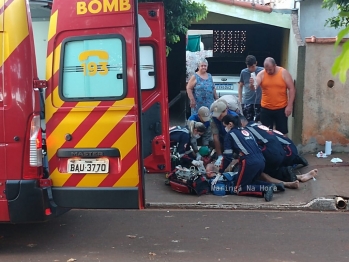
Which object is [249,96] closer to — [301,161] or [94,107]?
[301,161]

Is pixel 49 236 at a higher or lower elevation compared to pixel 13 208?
lower

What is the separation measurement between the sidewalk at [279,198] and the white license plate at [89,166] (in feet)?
7.13

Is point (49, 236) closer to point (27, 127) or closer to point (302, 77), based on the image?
point (27, 127)

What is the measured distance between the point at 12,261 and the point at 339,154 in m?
5.61

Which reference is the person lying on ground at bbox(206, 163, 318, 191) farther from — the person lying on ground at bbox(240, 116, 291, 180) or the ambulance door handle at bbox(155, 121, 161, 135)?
the ambulance door handle at bbox(155, 121, 161, 135)

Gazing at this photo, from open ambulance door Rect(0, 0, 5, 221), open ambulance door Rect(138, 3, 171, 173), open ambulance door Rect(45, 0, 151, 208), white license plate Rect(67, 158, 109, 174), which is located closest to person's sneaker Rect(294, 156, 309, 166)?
open ambulance door Rect(138, 3, 171, 173)

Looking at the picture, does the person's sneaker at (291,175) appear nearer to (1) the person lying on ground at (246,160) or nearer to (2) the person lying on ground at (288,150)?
(2) the person lying on ground at (288,150)

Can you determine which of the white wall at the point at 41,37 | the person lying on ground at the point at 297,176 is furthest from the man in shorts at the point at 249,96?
the white wall at the point at 41,37

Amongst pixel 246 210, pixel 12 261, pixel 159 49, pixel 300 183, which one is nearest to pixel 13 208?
pixel 12 261

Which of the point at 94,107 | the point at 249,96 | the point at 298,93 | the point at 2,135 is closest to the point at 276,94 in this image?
the point at 298,93

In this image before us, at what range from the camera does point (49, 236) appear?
5164 mm

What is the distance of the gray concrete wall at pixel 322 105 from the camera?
8078mm

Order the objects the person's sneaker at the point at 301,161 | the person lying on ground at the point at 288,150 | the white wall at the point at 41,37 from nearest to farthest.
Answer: the white wall at the point at 41,37
the person lying on ground at the point at 288,150
the person's sneaker at the point at 301,161

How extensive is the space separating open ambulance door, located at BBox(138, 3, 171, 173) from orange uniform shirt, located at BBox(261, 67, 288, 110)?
122 inches
